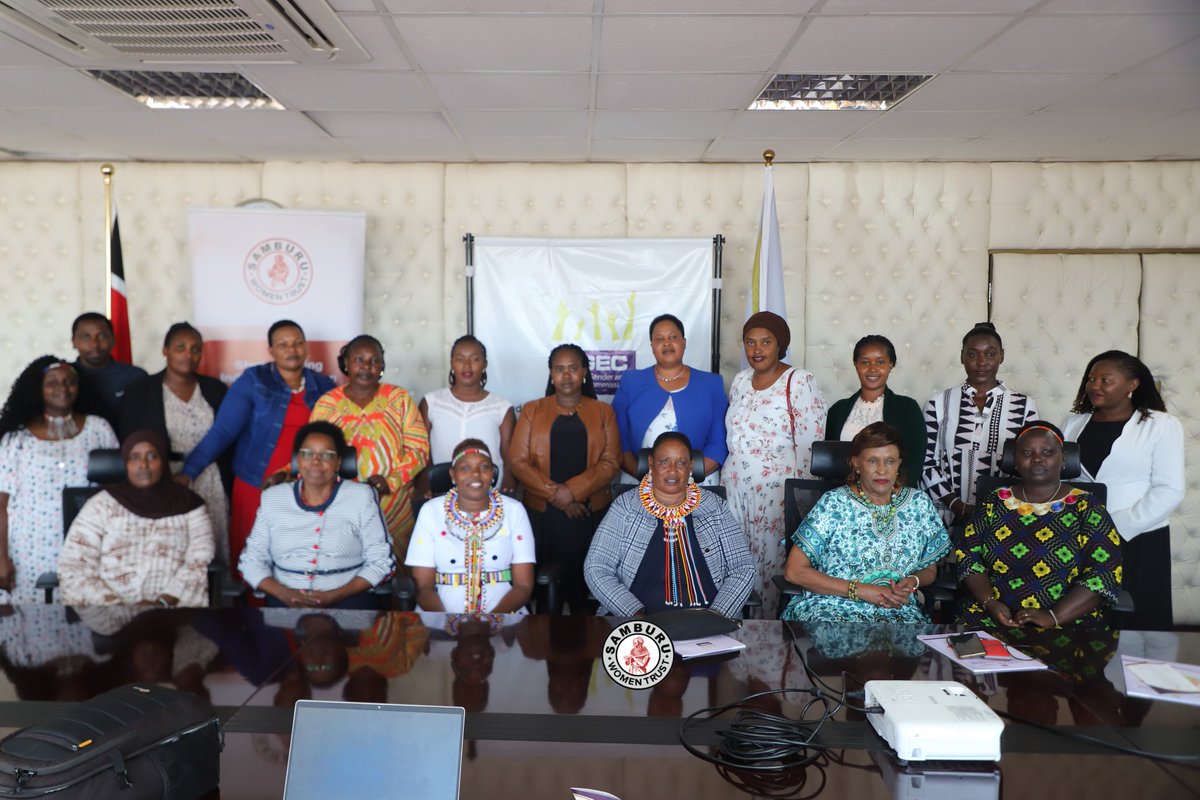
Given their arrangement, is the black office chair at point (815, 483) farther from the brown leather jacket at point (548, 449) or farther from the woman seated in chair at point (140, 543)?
the woman seated in chair at point (140, 543)

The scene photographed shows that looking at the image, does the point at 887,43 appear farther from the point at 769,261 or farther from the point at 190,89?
the point at 190,89

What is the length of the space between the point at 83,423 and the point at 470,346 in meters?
1.77

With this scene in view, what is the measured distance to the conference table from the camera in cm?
148

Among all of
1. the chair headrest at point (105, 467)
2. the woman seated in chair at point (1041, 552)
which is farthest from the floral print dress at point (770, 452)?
the chair headrest at point (105, 467)

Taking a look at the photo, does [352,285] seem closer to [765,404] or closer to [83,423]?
[83,423]

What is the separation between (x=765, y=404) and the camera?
3.91m

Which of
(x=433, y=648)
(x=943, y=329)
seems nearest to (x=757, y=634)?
(x=433, y=648)

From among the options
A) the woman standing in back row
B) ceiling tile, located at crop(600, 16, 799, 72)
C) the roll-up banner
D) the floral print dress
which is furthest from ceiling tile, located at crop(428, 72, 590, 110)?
the woman standing in back row

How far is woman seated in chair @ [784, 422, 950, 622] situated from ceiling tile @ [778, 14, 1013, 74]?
141cm

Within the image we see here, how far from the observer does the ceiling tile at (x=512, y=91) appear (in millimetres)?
3506

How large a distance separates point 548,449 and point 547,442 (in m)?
0.03

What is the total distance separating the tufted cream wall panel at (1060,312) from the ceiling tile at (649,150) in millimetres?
2007

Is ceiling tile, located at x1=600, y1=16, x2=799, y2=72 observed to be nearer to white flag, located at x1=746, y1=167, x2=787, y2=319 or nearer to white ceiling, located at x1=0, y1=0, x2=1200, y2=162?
white ceiling, located at x1=0, y1=0, x2=1200, y2=162

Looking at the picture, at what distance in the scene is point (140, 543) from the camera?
3201 mm
